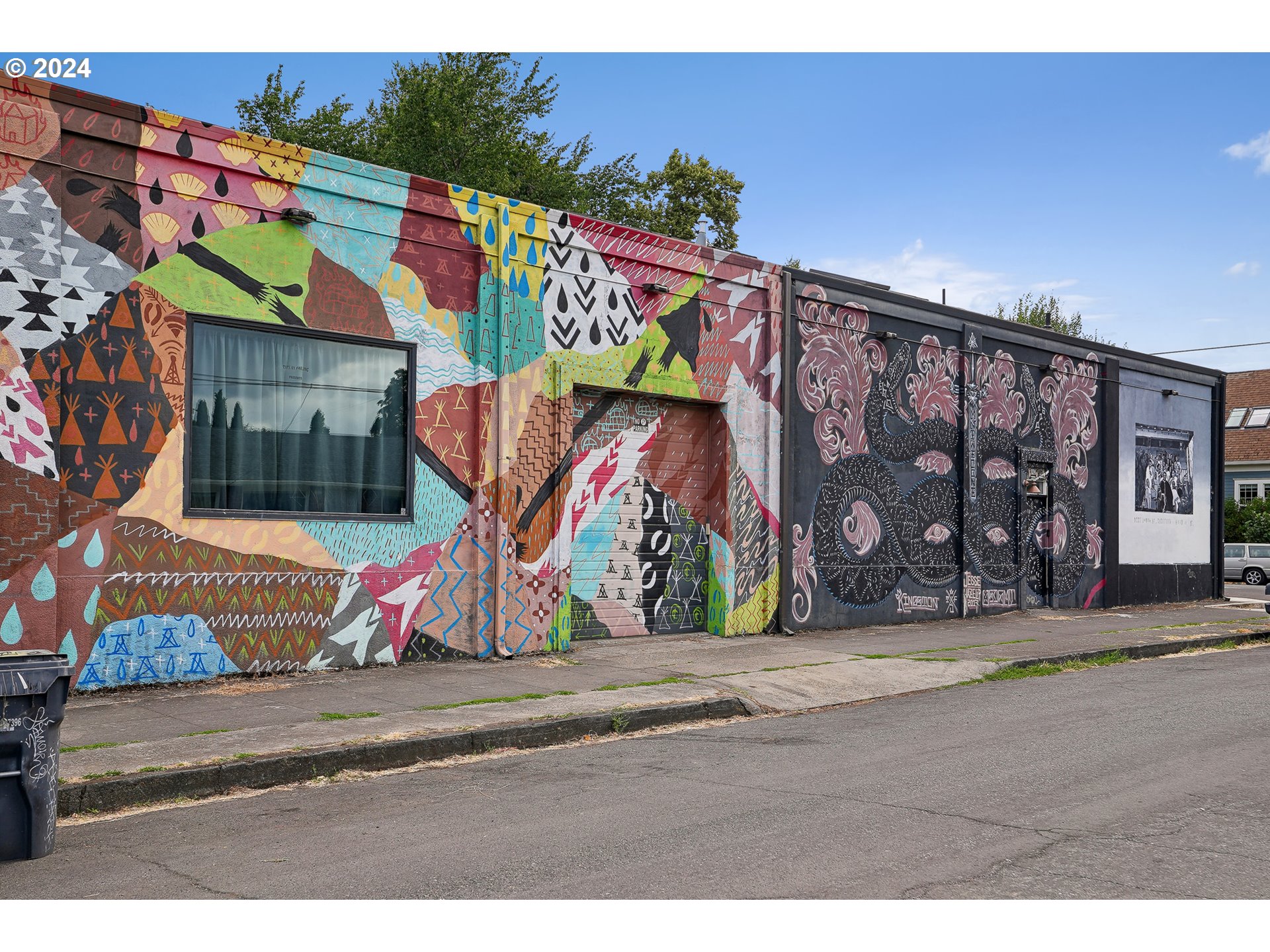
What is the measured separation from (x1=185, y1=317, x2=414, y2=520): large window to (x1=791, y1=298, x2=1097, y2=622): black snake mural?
6482 mm

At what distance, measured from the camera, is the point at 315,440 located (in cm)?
1152

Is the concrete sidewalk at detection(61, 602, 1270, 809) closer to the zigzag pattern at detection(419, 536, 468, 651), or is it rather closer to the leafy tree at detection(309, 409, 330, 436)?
Answer: the zigzag pattern at detection(419, 536, 468, 651)

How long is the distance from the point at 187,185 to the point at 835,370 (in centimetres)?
971

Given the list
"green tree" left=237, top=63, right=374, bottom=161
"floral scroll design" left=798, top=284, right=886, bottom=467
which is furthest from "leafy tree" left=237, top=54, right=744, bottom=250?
"floral scroll design" left=798, top=284, right=886, bottom=467

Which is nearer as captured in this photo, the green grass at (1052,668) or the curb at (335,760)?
the curb at (335,760)

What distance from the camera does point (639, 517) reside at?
1442 centimetres

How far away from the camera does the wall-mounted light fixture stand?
36.3ft

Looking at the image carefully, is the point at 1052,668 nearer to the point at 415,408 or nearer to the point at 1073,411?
the point at 415,408

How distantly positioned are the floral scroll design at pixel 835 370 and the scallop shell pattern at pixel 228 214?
8280mm

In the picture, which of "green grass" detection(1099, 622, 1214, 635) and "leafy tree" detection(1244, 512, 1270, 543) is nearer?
"green grass" detection(1099, 622, 1214, 635)

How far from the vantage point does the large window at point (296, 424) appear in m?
10.7

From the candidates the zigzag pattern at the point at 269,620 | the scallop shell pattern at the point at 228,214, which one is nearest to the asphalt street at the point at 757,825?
the zigzag pattern at the point at 269,620

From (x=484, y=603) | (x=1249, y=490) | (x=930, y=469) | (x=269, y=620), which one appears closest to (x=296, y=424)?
(x=269, y=620)

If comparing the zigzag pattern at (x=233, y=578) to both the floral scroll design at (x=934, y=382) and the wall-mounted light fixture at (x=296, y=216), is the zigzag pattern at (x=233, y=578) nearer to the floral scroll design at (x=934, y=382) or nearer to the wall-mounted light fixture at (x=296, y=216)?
the wall-mounted light fixture at (x=296, y=216)
